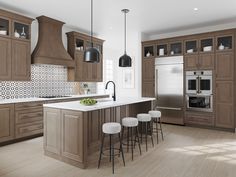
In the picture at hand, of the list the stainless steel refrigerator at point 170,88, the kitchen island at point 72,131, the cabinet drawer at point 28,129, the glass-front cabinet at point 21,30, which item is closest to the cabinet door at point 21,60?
the glass-front cabinet at point 21,30

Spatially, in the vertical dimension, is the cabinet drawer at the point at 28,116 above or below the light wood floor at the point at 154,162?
above

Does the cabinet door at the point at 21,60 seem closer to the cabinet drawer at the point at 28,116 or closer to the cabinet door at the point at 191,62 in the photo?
the cabinet drawer at the point at 28,116

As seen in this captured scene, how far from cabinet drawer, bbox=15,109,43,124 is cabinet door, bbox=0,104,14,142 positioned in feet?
0.42

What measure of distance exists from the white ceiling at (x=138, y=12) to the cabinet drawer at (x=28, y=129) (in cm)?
273

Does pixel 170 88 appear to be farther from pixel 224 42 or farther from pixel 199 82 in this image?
pixel 224 42

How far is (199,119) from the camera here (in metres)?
5.67

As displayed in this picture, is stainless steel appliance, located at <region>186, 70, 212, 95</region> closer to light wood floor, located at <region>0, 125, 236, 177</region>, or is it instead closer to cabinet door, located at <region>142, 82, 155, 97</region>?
cabinet door, located at <region>142, 82, 155, 97</region>

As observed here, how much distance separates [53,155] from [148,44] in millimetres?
4705

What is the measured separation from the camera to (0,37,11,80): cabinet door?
4223mm

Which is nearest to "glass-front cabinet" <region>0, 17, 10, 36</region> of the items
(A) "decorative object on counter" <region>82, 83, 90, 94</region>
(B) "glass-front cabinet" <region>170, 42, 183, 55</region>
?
(A) "decorative object on counter" <region>82, 83, 90, 94</region>

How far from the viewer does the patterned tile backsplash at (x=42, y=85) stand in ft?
15.6

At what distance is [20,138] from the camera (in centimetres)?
437

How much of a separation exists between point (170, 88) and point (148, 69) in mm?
1015

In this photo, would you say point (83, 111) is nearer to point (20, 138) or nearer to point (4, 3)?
point (20, 138)
